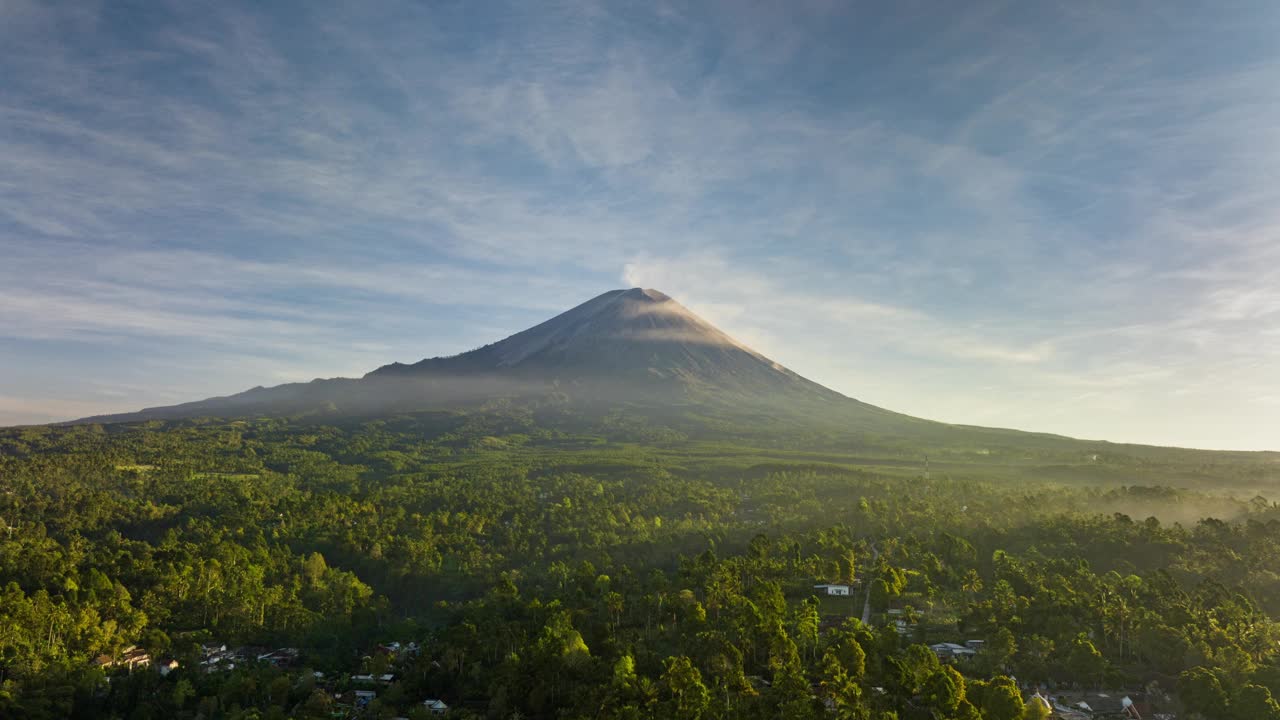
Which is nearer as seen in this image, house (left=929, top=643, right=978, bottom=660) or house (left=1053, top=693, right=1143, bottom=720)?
house (left=1053, top=693, right=1143, bottom=720)

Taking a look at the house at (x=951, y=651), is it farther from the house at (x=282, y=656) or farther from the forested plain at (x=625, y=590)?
the house at (x=282, y=656)

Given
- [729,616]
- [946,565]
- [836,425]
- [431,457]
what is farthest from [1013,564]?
[836,425]

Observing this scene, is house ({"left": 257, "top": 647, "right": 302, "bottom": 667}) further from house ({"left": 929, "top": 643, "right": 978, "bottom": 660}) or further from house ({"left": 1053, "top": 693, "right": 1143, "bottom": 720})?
house ({"left": 1053, "top": 693, "right": 1143, "bottom": 720})

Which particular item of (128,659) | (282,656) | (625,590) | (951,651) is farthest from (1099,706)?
(128,659)

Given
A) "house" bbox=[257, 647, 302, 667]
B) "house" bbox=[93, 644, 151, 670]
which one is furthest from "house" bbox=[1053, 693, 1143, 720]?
"house" bbox=[93, 644, 151, 670]

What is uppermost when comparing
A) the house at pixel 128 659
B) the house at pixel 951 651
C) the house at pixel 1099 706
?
the house at pixel 951 651

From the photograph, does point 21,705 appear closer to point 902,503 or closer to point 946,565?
point 946,565

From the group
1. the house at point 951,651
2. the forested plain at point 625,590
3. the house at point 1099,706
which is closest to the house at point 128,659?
the forested plain at point 625,590

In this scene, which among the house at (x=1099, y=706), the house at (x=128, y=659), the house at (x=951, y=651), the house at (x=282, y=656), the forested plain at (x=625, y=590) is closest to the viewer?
the house at (x=1099, y=706)

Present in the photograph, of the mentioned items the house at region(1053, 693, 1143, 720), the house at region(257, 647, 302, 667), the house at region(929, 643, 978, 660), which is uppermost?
the house at region(929, 643, 978, 660)
